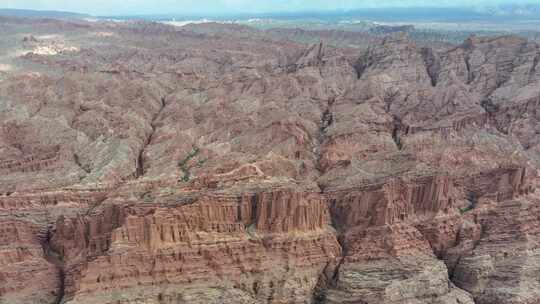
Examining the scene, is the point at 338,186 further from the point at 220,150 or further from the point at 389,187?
the point at 220,150

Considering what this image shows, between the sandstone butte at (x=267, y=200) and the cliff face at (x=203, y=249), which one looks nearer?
the cliff face at (x=203, y=249)

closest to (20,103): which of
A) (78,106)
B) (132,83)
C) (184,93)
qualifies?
(78,106)

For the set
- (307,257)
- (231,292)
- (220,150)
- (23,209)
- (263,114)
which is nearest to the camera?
(231,292)

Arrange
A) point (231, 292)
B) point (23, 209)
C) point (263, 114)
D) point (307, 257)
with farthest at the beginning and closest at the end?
point (263, 114), point (23, 209), point (307, 257), point (231, 292)

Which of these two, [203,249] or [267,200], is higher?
[267,200]

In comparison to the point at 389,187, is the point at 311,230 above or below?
below

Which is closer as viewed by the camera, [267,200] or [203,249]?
[203,249]

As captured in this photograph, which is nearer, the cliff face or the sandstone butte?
the cliff face

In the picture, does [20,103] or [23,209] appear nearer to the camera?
[23,209]
